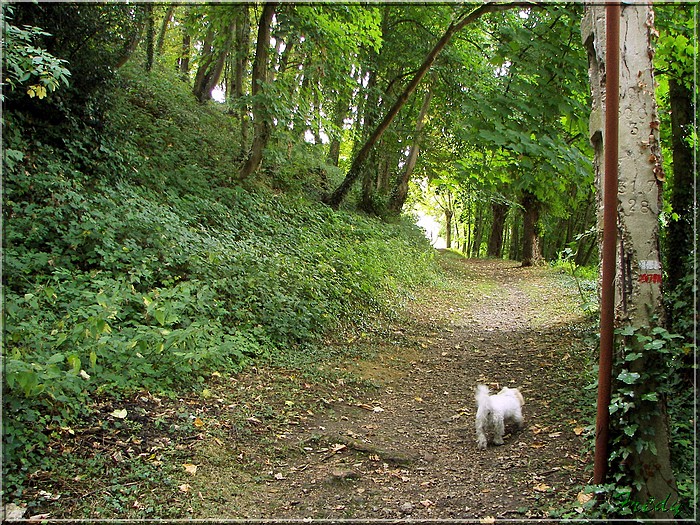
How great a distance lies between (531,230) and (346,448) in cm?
1652

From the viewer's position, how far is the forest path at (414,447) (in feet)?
12.3

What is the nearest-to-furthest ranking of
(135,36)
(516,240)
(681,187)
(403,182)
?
(681,187) → (135,36) → (403,182) → (516,240)

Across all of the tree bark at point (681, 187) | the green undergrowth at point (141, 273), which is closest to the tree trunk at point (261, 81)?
the green undergrowth at point (141, 273)

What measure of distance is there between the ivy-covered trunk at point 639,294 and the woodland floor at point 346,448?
2.12 feet

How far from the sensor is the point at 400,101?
13.7 metres

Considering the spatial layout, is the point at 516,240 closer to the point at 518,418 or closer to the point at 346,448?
the point at 518,418

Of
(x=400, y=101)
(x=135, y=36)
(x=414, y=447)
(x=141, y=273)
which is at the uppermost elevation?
(x=135, y=36)

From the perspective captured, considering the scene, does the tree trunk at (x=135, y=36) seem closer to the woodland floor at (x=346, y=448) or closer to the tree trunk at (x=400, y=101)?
the tree trunk at (x=400, y=101)

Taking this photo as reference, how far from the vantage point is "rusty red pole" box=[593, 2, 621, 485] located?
317cm

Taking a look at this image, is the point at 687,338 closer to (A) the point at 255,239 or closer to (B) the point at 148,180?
(A) the point at 255,239

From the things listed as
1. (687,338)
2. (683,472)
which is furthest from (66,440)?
(687,338)

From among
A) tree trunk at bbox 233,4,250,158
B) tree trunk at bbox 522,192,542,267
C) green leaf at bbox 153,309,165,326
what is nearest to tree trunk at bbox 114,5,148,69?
tree trunk at bbox 233,4,250,158

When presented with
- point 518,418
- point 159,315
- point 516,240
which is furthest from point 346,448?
point 516,240

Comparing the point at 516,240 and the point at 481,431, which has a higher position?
the point at 516,240
